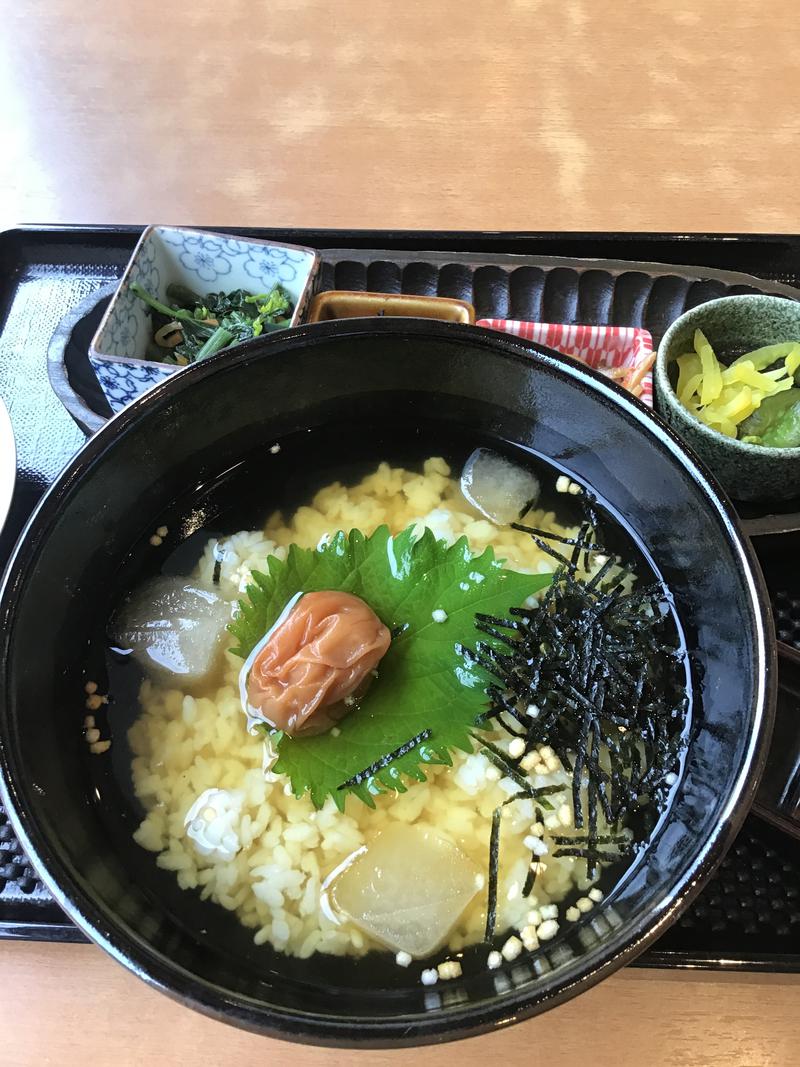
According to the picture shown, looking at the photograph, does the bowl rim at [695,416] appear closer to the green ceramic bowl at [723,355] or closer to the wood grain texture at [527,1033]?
the green ceramic bowl at [723,355]

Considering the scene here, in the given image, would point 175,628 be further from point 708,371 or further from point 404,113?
point 404,113

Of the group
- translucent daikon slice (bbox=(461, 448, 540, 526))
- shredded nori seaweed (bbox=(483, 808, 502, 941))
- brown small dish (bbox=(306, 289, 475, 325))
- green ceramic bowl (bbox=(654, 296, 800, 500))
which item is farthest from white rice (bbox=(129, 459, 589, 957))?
brown small dish (bbox=(306, 289, 475, 325))

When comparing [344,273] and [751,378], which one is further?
[344,273]

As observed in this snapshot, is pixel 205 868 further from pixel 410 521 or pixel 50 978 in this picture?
pixel 410 521

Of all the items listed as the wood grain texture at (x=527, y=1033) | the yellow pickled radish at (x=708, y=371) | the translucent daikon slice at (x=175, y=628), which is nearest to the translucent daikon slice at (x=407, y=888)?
the wood grain texture at (x=527, y=1033)

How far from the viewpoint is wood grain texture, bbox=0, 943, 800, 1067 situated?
136 cm

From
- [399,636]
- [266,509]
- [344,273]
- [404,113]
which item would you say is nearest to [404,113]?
[404,113]

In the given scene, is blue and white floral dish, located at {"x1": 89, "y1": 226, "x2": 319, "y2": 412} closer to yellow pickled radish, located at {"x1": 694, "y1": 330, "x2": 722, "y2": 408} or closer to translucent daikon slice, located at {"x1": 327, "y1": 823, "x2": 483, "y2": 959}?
yellow pickled radish, located at {"x1": 694, "y1": 330, "x2": 722, "y2": 408}

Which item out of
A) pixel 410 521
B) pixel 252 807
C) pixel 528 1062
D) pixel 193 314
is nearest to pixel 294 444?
pixel 410 521

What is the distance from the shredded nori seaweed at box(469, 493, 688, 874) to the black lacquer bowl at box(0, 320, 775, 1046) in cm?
5

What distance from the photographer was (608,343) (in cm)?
180

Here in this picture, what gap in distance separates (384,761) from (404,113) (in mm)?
2001

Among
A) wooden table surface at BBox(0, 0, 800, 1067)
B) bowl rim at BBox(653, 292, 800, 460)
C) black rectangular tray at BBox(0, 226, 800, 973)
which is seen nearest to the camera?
bowl rim at BBox(653, 292, 800, 460)

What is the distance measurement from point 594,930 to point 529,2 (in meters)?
2.74
